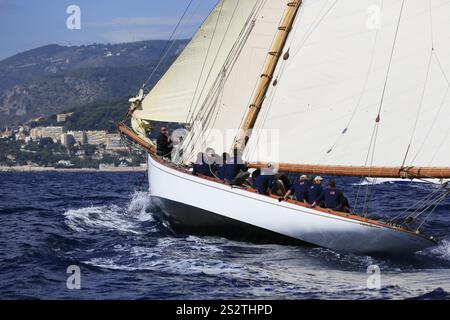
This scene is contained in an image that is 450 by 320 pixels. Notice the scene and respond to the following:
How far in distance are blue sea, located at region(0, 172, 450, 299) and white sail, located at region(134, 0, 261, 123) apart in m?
3.96

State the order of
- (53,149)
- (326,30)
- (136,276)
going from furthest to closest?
1. (53,149)
2. (326,30)
3. (136,276)

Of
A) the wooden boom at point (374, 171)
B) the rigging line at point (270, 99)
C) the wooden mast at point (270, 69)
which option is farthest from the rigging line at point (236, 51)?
the wooden boom at point (374, 171)

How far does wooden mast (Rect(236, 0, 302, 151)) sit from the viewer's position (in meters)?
26.3

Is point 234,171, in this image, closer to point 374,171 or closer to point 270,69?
point 270,69

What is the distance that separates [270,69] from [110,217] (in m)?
8.96

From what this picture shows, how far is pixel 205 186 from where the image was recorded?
989 inches

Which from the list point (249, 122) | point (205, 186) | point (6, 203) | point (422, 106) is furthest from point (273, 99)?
point (6, 203)

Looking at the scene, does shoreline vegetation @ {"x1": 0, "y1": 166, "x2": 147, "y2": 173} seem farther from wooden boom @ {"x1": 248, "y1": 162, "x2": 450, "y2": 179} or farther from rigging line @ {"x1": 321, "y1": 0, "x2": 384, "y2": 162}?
rigging line @ {"x1": 321, "y1": 0, "x2": 384, "y2": 162}

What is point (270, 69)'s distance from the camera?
26484mm

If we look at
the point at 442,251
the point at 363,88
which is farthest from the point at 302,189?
the point at 442,251

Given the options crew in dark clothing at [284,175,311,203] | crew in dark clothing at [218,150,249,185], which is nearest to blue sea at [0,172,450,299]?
crew in dark clothing at [284,175,311,203]

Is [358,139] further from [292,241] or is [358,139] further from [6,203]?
[6,203]

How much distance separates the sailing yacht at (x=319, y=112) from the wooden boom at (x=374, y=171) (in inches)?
1.1
